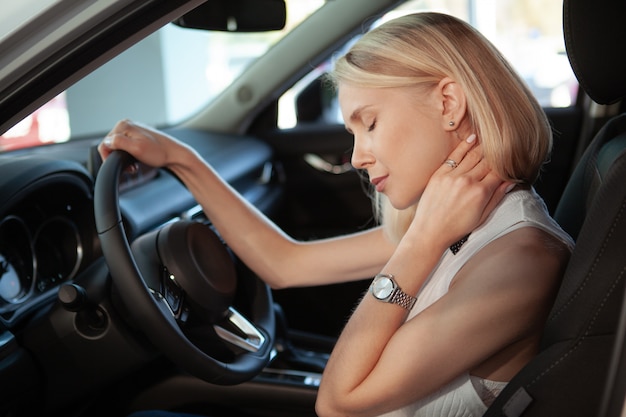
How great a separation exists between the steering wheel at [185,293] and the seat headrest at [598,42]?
2.48ft

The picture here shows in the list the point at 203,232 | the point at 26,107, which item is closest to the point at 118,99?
the point at 203,232

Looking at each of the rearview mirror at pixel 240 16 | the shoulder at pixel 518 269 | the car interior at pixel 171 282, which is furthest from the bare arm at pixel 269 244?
the shoulder at pixel 518 269

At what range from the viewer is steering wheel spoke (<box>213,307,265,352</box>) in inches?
61.5

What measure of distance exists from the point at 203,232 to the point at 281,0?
58 cm

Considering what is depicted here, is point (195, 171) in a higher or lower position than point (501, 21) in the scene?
higher

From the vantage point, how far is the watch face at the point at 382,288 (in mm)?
1268

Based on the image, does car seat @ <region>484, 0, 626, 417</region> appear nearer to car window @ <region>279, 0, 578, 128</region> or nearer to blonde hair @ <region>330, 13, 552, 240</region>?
blonde hair @ <region>330, 13, 552, 240</region>

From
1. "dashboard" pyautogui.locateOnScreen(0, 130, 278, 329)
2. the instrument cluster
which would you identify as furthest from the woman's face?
the instrument cluster

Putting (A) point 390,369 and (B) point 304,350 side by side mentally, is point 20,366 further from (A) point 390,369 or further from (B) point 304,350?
(B) point 304,350

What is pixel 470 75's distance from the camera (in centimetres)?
130

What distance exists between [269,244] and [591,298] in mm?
827

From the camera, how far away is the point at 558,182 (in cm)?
276

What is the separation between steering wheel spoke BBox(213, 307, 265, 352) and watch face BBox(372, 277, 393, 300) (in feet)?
1.29

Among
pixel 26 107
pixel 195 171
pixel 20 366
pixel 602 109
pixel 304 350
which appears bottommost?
pixel 304 350
